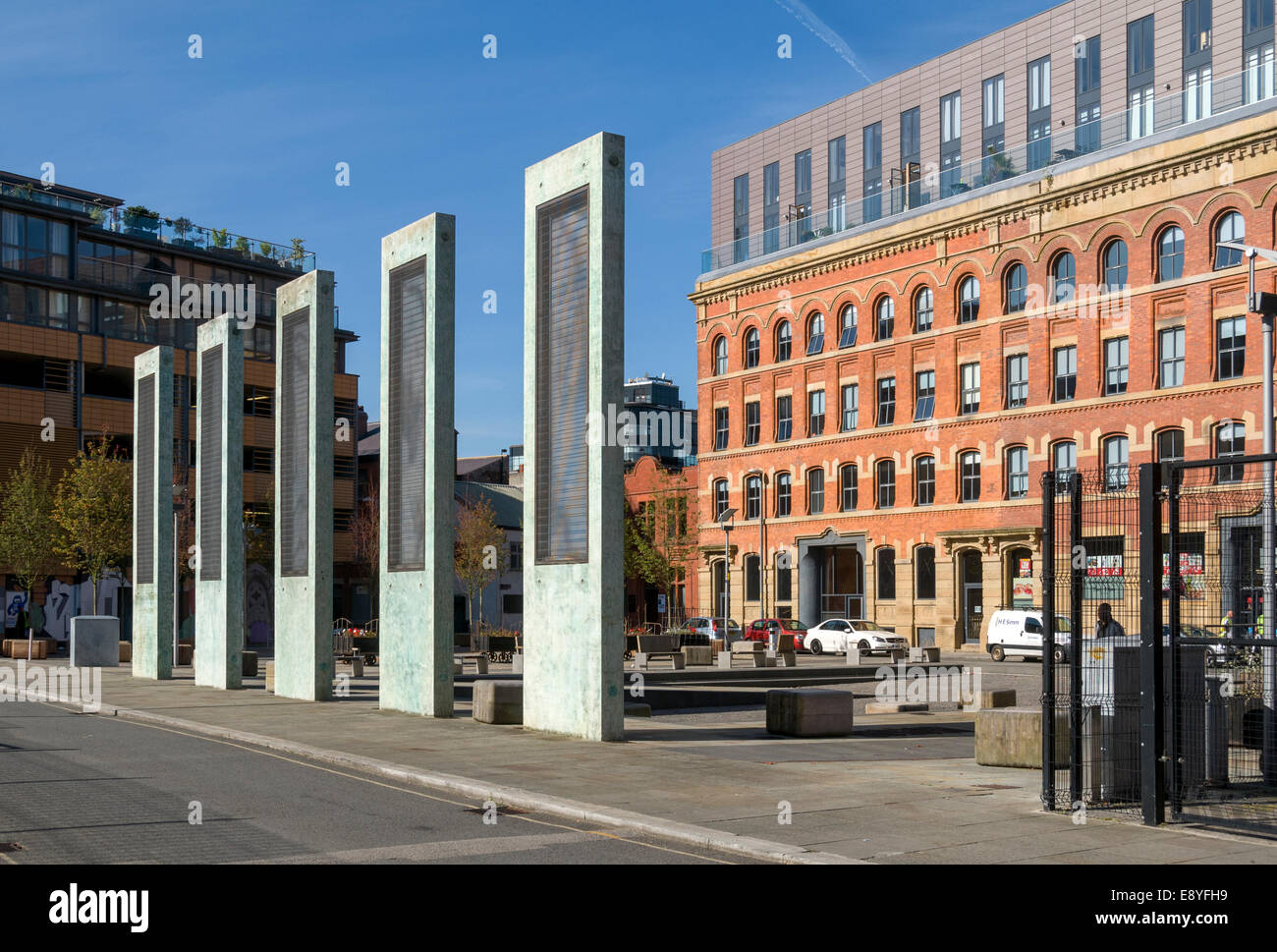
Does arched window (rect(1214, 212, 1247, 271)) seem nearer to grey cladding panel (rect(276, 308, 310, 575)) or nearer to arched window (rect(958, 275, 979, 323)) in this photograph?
arched window (rect(958, 275, 979, 323))

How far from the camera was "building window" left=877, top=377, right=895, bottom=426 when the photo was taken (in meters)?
60.8

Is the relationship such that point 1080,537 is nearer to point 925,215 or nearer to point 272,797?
point 272,797

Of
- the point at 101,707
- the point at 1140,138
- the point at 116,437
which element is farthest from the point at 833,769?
the point at 116,437

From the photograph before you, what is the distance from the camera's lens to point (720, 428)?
2795 inches

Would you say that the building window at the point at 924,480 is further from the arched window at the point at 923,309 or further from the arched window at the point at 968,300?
the arched window at the point at 968,300

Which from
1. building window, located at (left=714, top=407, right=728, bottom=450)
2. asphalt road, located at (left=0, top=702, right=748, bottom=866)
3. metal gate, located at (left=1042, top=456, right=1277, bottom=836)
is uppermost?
building window, located at (left=714, top=407, right=728, bottom=450)

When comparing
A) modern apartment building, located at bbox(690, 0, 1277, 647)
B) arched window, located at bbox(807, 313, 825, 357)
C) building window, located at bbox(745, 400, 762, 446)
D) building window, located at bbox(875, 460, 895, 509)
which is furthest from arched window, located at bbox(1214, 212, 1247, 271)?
building window, located at bbox(745, 400, 762, 446)

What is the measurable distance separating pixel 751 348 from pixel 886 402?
969 cm

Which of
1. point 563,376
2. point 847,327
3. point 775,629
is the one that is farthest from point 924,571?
point 563,376

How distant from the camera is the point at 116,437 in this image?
65.1 m

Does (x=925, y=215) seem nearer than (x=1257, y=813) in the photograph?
No

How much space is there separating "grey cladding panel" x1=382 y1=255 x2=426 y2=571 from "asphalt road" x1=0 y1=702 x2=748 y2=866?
677 cm

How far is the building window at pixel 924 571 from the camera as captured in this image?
58.9 metres
